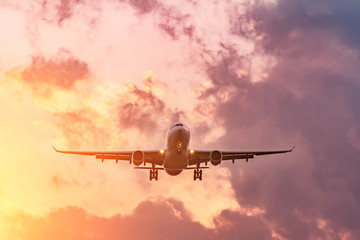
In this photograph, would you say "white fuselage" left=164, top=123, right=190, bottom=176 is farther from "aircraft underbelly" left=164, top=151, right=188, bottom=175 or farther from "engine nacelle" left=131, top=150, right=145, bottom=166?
"engine nacelle" left=131, top=150, right=145, bottom=166

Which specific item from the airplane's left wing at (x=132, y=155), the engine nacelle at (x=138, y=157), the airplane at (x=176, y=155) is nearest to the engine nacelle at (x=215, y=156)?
the airplane at (x=176, y=155)

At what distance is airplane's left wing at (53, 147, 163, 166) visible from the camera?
5181 cm

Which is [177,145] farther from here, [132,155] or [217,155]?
[132,155]

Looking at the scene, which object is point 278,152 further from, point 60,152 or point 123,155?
point 60,152

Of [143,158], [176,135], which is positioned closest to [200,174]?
[143,158]

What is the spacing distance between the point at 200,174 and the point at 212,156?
20.2 feet

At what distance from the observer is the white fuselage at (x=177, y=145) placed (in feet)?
148

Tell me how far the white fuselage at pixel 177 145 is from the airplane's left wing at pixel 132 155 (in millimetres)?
4008

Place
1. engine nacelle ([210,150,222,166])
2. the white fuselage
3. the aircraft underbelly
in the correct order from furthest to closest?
engine nacelle ([210,150,222,166])
the aircraft underbelly
the white fuselage

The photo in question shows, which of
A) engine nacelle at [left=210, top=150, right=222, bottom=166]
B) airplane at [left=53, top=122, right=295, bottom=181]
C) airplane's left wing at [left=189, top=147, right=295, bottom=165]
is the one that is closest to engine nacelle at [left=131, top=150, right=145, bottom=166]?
airplane at [left=53, top=122, right=295, bottom=181]

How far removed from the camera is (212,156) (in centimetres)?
5138

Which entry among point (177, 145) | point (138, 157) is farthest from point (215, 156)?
point (138, 157)

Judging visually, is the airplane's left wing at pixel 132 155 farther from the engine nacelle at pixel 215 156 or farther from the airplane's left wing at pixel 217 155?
the engine nacelle at pixel 215 156

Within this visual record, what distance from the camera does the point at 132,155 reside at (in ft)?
174
